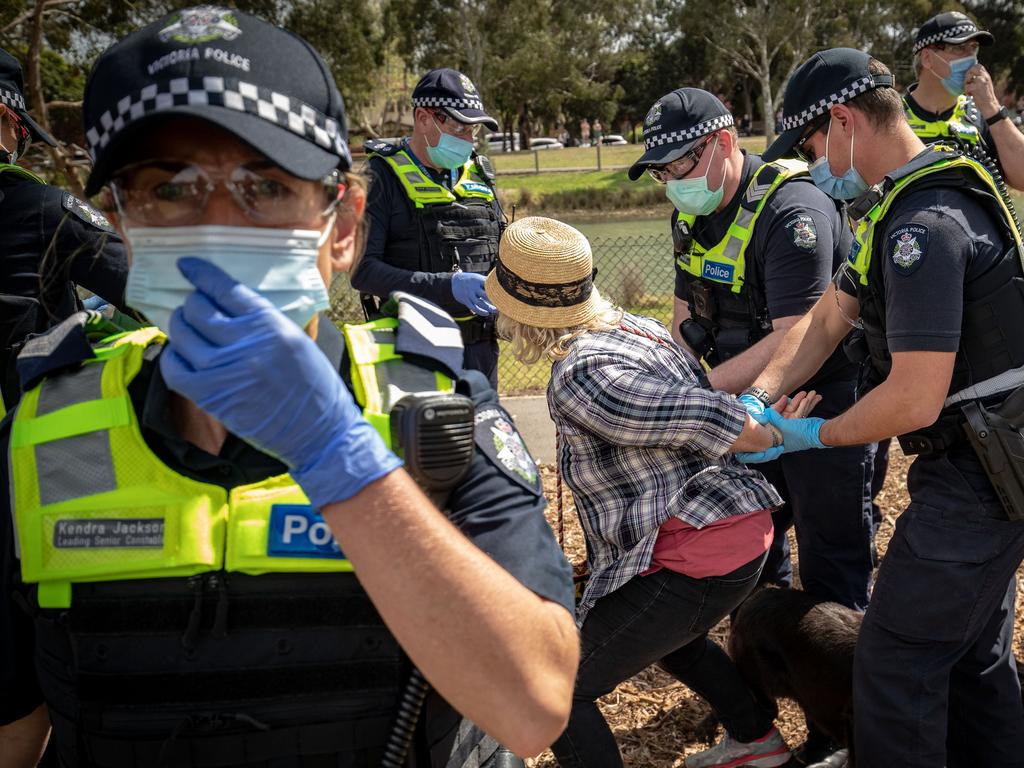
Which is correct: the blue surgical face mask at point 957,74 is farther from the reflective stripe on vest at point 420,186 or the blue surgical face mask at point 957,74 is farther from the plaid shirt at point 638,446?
the plaid shirt at point 638,446

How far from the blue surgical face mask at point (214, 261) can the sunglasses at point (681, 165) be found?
2.62 meters

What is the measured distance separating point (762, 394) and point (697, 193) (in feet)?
3.21

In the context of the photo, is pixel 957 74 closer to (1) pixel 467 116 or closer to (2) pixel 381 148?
(1) pixel 467 116

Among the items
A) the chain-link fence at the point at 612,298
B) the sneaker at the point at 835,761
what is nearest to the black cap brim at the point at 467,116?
the chain-link fence at the point at 612,298

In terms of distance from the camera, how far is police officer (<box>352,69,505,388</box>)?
4.70 metres

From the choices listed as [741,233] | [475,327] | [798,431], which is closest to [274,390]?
[798,431]

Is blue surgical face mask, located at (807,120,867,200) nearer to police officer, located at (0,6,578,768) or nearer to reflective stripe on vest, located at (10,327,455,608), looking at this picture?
police officer, located at (0,6,578,768)

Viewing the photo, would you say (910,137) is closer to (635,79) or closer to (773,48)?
(773,48)

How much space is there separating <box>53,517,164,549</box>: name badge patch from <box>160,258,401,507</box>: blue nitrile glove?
341mm

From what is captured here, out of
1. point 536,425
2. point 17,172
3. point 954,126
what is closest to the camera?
point 17,172

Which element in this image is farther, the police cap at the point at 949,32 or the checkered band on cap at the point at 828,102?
the police cap at the point at 949,32

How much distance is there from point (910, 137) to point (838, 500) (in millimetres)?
1404

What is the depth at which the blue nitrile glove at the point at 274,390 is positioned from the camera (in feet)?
3.41

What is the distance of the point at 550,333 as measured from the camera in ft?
8.86
